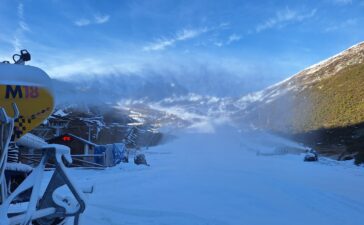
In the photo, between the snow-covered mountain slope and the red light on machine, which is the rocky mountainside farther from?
the red light on machine

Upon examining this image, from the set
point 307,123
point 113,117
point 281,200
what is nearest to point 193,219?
point 281,200

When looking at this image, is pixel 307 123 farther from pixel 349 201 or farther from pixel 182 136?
pixel 349 201

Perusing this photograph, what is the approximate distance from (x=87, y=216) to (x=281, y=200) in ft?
16.2

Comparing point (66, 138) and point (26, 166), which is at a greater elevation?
point (66, 138)

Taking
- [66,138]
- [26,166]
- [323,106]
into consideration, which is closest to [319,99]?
[323,106]

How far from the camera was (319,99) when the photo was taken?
311ft

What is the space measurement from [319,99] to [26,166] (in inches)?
3781

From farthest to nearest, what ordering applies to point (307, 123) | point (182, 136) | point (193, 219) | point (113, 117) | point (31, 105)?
1. point (182, 136)
2. point (307, 123)
3. point (113, 117)
4. point (193, 219)
5. point (31, 105)

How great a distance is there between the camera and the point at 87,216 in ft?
23.7

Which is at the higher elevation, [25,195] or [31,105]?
[31,105]

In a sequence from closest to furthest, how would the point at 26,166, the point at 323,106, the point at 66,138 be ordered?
the point at 26,166 < the point at 66,138 < the point at 323,106

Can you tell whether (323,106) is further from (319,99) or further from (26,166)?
(26,166)

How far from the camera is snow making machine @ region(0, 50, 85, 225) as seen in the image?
3105 mm

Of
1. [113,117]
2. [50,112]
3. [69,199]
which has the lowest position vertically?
[69,199]
